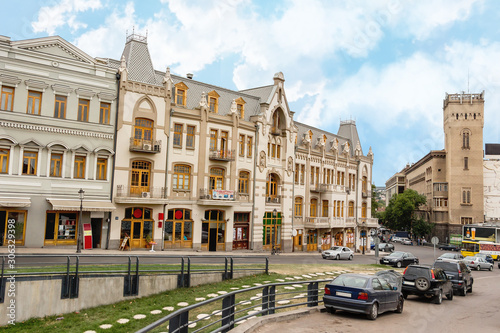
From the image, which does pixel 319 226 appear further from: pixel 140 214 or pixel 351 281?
pixel 351 281

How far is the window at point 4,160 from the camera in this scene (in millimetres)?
30984

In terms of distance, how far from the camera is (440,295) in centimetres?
2106

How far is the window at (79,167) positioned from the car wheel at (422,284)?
1005 inches

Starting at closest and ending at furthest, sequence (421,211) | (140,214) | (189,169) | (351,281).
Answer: (351,281)
(140,214)
(189,169)
(421,211)

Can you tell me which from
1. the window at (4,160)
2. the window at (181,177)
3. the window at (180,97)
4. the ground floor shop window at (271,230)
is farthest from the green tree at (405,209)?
the window at (4,160)

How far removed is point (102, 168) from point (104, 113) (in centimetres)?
449

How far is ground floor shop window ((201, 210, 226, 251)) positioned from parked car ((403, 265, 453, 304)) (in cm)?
2230

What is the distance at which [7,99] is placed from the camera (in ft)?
102

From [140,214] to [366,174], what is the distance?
3982 cm

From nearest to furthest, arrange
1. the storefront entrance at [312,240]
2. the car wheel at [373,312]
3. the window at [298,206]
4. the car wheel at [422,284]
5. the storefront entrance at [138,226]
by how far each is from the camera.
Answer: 1. the car wheel at [373,312]
2. the car wheel at [422,284]
3. the storefront entrance at [138,226]
4. the window at [298,206]
5. the storefront entrance at [312,240]

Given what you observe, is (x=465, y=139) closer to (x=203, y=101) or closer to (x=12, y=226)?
(x=203, y=101)

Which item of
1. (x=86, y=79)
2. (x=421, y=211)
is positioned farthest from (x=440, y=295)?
(x=421, y=211)

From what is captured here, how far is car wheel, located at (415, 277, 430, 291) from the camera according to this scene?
20734 millimetres

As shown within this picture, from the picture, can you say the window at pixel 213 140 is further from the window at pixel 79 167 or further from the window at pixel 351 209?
the window at pixel 351 209
